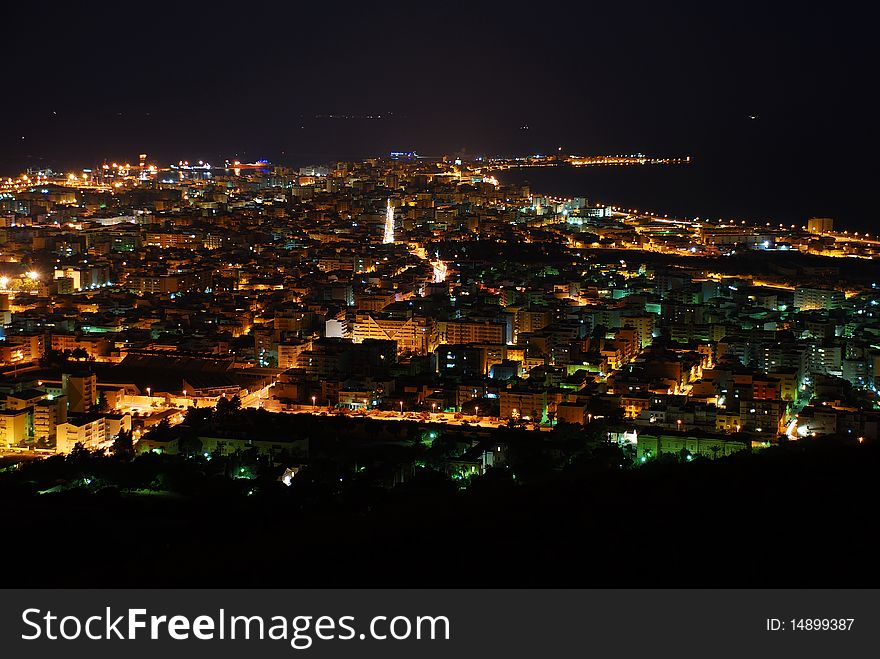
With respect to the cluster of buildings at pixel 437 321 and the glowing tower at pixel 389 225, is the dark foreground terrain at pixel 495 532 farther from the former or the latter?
the glowing tower at pixel 389 225

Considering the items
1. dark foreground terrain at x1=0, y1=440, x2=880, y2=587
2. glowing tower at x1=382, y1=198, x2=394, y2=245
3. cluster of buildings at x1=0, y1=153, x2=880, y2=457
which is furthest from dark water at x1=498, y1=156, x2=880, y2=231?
dark foreground terrain at x1=0, y1=440, x2=880, y2=587

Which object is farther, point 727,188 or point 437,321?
point 727,188

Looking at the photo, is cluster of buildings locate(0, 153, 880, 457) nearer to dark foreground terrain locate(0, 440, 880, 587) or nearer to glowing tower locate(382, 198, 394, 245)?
glowing tower locate(382, 198, 394, 245)

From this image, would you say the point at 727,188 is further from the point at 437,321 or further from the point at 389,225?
the point at 437,321

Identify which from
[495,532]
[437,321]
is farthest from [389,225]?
[495,532]

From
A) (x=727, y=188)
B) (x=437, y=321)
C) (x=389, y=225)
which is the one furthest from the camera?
(x=727, y=188)

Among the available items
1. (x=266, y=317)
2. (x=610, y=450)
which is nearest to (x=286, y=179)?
(x=266, y=317)
